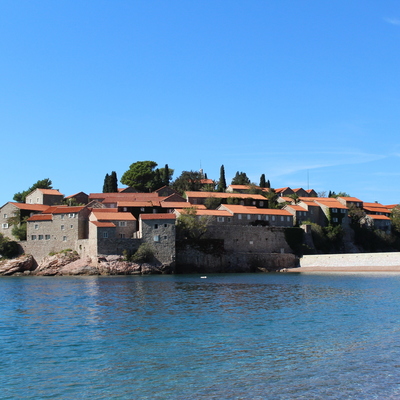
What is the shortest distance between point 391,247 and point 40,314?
67929 millimetres

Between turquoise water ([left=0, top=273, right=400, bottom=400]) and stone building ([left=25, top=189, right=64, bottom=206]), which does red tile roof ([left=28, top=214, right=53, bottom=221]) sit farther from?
turquoise water ([left=0, top=273, right=400, bottom=400])

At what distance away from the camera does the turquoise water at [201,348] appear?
1255cm

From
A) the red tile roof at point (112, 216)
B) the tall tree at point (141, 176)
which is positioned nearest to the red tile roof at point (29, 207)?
the red tile roof at point (112, 216)

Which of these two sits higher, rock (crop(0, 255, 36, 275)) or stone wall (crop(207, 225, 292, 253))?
stone wall (crop(207, 225, 292, 253))

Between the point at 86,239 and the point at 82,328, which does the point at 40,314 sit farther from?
the point at 86,239

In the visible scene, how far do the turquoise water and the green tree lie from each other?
33.6 m

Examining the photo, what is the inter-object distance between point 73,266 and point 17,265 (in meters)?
8.54

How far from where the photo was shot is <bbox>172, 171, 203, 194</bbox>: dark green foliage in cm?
9462

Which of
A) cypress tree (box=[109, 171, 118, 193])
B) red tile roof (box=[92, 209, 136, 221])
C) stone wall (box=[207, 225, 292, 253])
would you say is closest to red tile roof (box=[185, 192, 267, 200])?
stone wall (box=[207, 225, 292, 253])

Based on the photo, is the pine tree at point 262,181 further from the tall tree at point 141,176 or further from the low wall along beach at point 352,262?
the low wall along beach at point 352,262

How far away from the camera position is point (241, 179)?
101312 mm

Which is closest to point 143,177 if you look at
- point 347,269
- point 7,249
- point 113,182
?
point 113,182

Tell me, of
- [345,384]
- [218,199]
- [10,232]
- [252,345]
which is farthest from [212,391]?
[218,199]

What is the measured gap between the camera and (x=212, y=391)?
12234 millimetres
